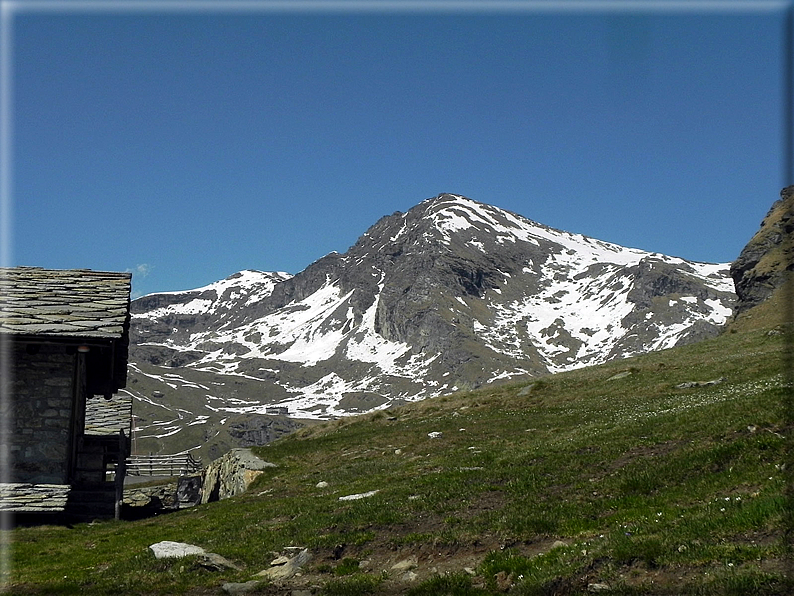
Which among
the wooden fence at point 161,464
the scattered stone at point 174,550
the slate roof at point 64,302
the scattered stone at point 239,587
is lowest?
the wooden fence at point 161,464

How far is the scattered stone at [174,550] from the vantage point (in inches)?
687

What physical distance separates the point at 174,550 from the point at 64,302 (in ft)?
44.9

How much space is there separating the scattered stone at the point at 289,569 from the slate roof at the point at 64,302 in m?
13.4

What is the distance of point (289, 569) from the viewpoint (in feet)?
51.0

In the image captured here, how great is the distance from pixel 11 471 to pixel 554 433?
72.1ft

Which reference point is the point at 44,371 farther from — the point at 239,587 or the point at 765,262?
the point at 765,262

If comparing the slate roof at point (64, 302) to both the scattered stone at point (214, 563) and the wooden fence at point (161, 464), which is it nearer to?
the scattered stone at point (214, 563)

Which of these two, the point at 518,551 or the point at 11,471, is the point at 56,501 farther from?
the point at 518,551

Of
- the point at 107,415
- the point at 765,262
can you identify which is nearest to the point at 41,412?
the point at 107,415

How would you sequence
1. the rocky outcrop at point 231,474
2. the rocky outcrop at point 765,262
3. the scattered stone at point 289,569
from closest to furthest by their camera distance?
1. the scattered stone at point 289,569
2. the rocky outcrop at point 231,474
3. the rocky outcrop at point 765,262

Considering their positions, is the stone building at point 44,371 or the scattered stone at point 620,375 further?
the scattered stone at point 620,375

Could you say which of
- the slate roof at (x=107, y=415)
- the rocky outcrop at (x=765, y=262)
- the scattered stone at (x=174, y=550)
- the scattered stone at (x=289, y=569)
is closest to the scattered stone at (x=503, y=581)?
the scattered stone at (x=289, y=569)

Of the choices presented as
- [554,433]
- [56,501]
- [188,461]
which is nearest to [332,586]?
[56,501]

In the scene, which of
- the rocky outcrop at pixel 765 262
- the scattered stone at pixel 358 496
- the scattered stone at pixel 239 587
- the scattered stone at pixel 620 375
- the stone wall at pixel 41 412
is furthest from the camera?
the rocky outcrop at pixel 765 262
